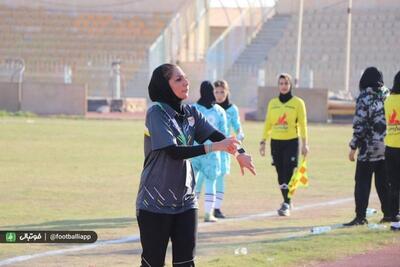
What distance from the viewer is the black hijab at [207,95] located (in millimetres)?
13867

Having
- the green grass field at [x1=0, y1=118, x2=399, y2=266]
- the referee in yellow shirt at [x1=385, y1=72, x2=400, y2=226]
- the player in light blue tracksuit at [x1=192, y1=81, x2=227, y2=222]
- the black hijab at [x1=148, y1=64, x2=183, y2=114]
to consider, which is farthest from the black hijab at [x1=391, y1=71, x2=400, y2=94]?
the black hijab at [x1=148, y1=64, x2=183, y2=114]

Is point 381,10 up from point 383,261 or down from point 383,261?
up

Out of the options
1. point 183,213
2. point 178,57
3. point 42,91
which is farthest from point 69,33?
point 183,213

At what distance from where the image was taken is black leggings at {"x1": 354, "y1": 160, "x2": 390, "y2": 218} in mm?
13266

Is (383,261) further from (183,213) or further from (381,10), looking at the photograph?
(381,10)

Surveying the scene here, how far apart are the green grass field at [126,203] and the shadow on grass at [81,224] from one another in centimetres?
1

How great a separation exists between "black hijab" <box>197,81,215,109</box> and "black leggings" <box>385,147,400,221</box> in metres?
2.45

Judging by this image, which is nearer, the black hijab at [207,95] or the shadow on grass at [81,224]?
the shadow on grass at [81,224]

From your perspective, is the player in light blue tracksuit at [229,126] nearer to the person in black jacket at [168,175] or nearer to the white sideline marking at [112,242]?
the white sideline marking at [112,242]

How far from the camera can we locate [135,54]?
5122 cm

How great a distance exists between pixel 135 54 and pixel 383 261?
41154 mm

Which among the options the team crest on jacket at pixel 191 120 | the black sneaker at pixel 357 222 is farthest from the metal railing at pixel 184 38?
the team crest on jacket at pixel 191 120

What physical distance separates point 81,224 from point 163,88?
579 cm

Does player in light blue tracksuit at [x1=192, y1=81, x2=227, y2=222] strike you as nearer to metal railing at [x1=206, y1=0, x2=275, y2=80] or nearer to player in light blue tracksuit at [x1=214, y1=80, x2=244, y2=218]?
player in light blue tracksuit at [x1=214, y1=80, x2=244, y2=218]
